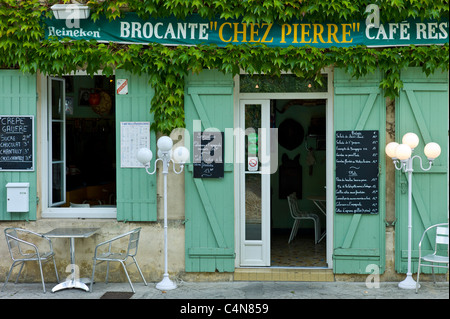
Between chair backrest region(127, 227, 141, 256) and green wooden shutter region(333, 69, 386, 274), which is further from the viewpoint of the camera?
green wooden shutter region(333, 69, 386, 274)

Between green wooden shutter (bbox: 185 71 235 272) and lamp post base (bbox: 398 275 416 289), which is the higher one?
green wooden shutter (bbox: 185 71 235 272)

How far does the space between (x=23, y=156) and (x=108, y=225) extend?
1.37 meters

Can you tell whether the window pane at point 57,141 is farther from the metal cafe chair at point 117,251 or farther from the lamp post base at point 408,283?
the lamp post base at point 408,283

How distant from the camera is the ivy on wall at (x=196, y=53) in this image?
693cm

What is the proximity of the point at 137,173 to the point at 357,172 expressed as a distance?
273 cm

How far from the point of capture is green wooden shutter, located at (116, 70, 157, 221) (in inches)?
283

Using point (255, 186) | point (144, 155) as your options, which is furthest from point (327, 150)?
point (144, 155)

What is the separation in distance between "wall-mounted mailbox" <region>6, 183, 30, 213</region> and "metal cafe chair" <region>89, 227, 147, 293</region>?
1.07 metres

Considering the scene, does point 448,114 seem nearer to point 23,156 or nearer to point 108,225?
point 108,225

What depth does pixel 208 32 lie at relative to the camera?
713cm

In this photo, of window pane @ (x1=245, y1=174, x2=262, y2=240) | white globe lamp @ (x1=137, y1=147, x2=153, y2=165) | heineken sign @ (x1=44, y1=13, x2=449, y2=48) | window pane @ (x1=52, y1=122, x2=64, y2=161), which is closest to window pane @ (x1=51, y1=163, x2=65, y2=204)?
window pane @ (x1=52, y1=122, x2=64, y2=161)

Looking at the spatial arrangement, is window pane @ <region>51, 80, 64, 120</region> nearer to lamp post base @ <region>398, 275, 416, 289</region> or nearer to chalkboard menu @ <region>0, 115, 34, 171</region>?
chalkboard menu @ <region>0, 115, 34, 171</region>

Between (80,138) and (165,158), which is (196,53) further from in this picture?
(80,138)

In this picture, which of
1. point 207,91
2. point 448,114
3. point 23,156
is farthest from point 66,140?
point 448,114
